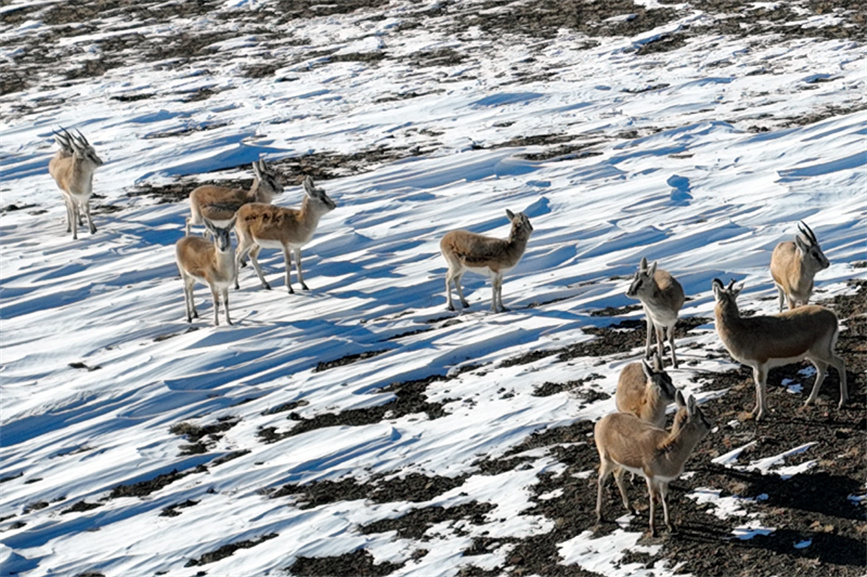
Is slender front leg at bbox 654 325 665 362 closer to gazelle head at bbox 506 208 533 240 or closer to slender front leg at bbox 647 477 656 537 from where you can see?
gazelle head at bbox 506 208 533 240

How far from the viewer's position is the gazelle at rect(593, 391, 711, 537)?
9.39m

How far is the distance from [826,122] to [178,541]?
1509cm

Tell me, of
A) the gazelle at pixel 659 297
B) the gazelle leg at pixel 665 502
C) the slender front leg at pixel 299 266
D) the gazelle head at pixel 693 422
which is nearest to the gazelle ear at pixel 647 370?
the gazelle head at pixel 693 422

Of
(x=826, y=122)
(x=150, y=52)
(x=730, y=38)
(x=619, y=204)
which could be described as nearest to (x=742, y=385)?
(x=619, y=204)

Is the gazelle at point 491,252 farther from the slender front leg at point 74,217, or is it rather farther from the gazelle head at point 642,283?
the slender front leg at point 74,217

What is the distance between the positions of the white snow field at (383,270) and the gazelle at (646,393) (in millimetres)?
684

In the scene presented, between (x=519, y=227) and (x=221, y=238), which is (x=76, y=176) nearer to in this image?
(x=221, y=238)

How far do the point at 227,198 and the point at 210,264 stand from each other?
2.66 meters

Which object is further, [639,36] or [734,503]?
[639,36]

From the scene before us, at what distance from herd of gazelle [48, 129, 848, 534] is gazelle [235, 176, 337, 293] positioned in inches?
0.6

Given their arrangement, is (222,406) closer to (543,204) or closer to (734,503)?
(734,503)

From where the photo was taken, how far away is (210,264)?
51.3 feet

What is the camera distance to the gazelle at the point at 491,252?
15125 mm

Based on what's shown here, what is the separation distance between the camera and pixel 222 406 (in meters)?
13.7
